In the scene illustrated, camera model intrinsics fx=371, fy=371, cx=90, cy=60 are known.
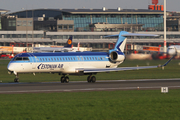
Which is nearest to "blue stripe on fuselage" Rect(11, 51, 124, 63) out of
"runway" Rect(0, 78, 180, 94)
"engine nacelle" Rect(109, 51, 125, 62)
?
"engine nacelle" Rect(109, 51, 125, 62)

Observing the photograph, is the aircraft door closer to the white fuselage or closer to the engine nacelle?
the white fuselage

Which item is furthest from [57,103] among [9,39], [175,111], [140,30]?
[140,30]

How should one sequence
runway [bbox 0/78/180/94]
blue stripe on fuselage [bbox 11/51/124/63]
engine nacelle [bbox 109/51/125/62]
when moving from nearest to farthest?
1. runway [bbox 0/78/180/94]
2. blue stripe on fuselage [bbox 11/51/124/63]
3. engine nacelle [bbox 109/51/125/62]

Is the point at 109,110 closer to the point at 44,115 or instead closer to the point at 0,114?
the point at 44,115

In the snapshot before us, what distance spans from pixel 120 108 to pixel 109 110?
2.96ft

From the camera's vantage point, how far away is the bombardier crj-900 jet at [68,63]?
37.1m

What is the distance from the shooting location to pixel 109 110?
64.4 feet

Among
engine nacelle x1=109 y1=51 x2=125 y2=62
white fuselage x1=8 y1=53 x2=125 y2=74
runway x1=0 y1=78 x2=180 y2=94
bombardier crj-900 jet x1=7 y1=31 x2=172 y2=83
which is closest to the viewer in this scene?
runway x1=0 y1=78 x2=180 y2=94

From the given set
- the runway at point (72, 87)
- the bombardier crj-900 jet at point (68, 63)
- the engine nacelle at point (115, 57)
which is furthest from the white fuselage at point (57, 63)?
the runway at point (72, 87)

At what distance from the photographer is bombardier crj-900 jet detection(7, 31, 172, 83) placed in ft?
122

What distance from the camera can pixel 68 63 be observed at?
39.2 m

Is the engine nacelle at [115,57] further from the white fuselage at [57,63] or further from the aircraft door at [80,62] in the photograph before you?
the aircraft door at [80,62]

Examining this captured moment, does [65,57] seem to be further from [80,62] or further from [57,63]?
[80,62]

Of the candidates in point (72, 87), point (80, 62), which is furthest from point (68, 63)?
point (72, 87)
